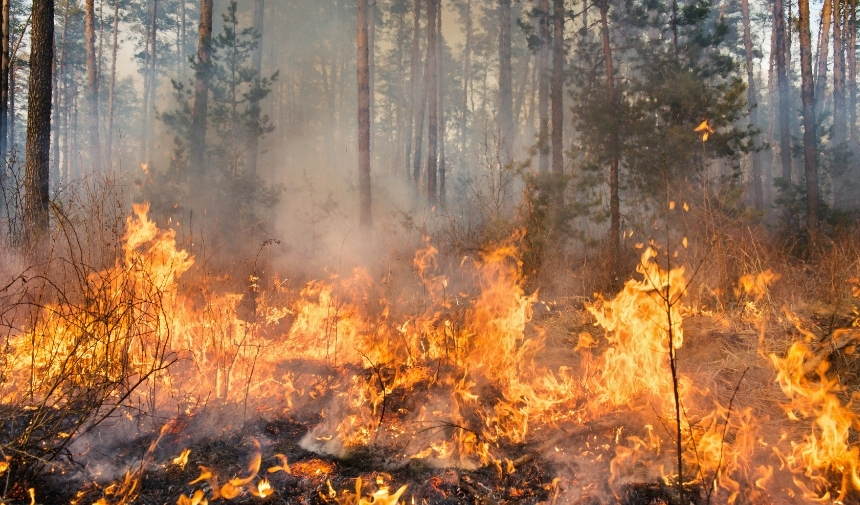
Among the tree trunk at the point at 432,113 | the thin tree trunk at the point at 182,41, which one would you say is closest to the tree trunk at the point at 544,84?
the tree trunk at the point at 432,113

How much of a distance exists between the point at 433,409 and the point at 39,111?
306 inches

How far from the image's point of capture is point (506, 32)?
20.9 meters

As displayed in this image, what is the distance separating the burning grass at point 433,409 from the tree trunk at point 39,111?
2.73 metres

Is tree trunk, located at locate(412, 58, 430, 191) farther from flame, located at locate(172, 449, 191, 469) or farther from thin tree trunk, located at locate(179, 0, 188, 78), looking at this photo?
flame, located at locate(172, 449, 191, 469)

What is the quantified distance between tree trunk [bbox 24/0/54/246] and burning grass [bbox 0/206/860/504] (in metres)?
2.73

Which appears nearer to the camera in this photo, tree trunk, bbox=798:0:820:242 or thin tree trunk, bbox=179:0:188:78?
tree trunk, bbox=798:0:820:242

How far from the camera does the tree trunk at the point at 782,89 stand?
13.9 meters

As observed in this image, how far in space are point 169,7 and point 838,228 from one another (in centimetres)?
3524

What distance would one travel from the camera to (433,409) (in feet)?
12.6

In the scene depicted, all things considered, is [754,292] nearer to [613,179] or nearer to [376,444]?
[613,179]

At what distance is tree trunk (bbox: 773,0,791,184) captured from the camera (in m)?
13.9

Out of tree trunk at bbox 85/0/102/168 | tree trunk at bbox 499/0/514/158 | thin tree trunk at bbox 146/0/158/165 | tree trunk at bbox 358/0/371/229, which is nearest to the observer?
tree trunk at bbox 358/0/371/229

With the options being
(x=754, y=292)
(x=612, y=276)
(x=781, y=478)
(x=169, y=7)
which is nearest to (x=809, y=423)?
(x=781, y=478)

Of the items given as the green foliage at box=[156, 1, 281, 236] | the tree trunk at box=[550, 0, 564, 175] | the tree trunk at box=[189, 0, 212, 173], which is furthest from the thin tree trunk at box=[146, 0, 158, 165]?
the tree trunk at box=[550, 0, 564, 175]
